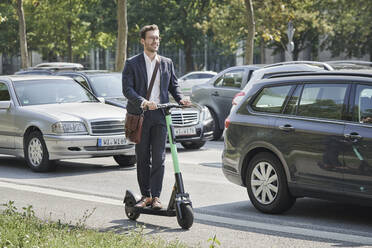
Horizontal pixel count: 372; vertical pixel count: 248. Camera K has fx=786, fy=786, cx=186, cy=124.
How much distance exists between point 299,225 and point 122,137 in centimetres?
525

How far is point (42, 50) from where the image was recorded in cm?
6256

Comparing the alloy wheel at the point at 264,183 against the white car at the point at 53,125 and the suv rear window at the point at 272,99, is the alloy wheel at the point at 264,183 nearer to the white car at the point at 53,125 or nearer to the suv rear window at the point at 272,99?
the suv rear window at the point at 272,99

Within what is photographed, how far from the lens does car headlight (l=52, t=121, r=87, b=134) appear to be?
12070 mm

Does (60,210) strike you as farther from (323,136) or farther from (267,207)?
(323,136)

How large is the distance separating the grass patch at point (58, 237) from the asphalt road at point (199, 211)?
1.32 ft

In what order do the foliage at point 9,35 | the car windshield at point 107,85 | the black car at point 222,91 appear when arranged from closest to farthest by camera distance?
the car windshield at point 107,85 → the black car at point 222,91 → the foliage at point 9,35

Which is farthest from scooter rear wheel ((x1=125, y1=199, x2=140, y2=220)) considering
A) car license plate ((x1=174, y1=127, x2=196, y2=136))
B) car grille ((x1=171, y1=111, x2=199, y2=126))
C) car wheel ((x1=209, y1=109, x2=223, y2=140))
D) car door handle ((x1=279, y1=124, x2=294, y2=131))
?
car wheel ((x1=209, y1=109, x2=223, y2=140))

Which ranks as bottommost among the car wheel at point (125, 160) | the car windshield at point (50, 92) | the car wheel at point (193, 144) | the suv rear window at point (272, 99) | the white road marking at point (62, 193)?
the car wheel at point (193, 144)

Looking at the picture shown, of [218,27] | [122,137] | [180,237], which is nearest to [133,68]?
[180,237]

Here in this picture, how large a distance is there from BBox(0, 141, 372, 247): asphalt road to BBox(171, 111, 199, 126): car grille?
2.24 metres

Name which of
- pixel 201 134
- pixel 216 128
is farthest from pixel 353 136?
pixel 216 128

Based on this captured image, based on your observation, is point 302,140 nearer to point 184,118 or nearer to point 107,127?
point 107,127

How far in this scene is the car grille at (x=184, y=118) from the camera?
14.9 m

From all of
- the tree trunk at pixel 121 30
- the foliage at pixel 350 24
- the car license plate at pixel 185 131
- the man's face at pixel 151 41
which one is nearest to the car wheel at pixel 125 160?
the car license plate at pixel 185 131
